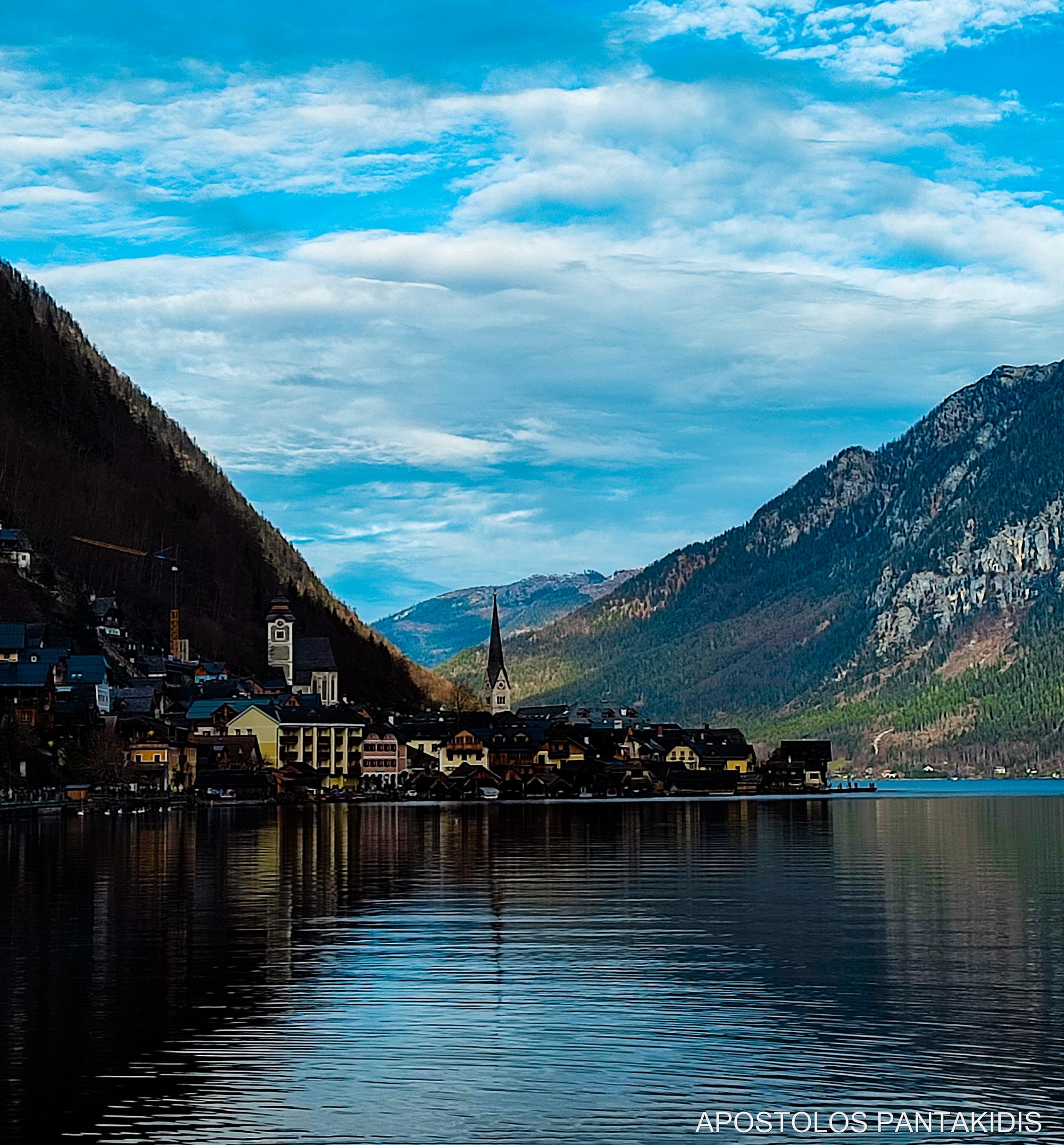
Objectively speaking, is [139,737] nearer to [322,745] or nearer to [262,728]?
[262,728]

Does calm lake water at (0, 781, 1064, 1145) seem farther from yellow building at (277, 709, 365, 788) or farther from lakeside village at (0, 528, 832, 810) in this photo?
yellow building at (277, 709, 365, 788)

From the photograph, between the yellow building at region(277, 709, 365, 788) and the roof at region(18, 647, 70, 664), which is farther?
the yellow building at region(277, 709, 365, 788)

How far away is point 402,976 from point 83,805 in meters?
93.9

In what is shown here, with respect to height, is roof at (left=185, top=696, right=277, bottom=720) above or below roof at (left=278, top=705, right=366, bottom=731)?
above

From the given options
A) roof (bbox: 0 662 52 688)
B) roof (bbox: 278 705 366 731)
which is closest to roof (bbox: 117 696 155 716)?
roof (bbox: 278 705 366 731)

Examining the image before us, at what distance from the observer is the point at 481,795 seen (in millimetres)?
197875

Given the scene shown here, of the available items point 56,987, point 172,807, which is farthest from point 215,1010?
point 172,807

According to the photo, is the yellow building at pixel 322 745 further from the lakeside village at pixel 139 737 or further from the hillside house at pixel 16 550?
the hillside house at pixel 16 550

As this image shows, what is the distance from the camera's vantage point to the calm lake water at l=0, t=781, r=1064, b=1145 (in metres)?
24.4

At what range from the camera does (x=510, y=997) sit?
109 feet

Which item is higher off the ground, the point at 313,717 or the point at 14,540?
the point at 14,540

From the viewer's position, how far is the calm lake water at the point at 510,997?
24.4 m

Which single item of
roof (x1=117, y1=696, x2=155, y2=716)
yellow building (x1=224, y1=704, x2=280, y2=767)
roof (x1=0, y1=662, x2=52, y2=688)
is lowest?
yellow building (x1=224, y1=704, x2=280, y2=767)

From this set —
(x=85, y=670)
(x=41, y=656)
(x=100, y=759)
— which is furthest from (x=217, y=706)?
(x=100, y=759)
